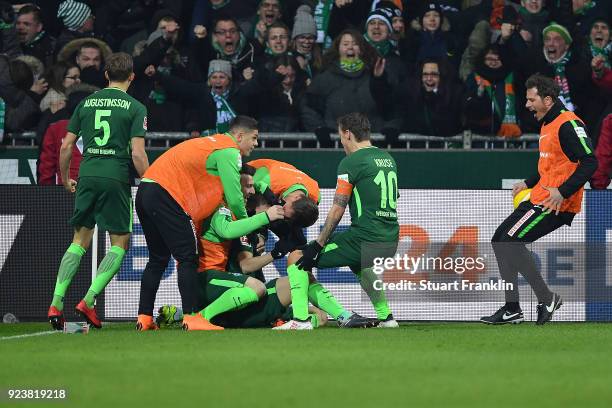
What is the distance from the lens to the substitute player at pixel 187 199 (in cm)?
1020

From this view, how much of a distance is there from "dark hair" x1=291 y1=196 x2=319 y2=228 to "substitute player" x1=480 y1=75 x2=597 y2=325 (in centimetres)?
187

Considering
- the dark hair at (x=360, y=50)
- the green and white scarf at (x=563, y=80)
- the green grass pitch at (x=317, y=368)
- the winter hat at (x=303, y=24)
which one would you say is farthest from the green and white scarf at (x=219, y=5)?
the green grass pitch at (x=317, y=368)

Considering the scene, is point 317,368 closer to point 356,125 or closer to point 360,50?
point 356,125

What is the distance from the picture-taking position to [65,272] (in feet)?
34.2

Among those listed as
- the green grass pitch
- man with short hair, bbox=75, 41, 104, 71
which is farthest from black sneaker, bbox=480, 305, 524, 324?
man with short hair, bbox=75, 41, 104, 71

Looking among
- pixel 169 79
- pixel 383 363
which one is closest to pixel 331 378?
pixel 383 363

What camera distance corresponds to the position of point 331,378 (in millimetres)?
6883

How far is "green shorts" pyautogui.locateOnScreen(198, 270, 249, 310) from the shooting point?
10531 mm

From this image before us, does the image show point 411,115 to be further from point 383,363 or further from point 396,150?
point 383,363

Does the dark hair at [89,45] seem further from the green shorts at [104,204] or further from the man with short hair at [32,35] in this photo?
the green shorts at [104,204]

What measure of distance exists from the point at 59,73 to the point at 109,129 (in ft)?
16.3

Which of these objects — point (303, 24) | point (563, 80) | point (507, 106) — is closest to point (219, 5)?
point (303, 24)

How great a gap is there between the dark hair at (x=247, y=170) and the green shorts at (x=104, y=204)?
0.97 m

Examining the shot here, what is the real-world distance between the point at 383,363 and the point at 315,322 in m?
3.44
